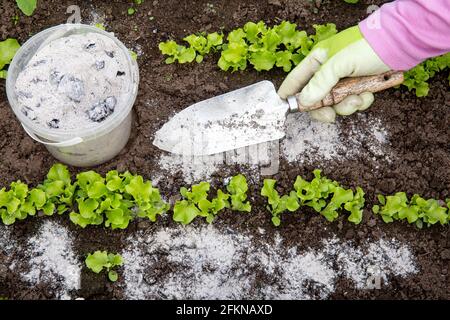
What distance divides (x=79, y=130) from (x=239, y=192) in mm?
703

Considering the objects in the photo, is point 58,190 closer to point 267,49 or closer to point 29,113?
point 29,113

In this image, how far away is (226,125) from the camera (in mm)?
2625

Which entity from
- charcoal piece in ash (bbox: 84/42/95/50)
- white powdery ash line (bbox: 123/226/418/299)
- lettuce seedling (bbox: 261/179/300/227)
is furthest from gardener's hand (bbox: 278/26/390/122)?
charcoal piece in ash (bbox: 84/42/95/50)

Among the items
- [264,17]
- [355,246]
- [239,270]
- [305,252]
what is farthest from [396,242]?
[264,17]

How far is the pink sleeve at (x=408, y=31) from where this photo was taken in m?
2.23

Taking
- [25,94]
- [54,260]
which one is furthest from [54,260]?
[25,94]

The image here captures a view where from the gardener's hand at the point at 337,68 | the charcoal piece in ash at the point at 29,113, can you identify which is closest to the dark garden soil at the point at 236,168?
the gardener's hand at the point at 337,68

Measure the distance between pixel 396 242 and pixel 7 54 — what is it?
6.26ft

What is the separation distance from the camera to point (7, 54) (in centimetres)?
268

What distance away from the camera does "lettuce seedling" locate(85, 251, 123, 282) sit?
2.40 m

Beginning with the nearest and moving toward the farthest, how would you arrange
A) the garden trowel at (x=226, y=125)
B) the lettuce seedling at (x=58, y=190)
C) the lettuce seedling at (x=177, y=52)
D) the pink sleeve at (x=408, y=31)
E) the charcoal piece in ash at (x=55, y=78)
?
the pink sleeve at (x=408, y=31), the charcoal piece in ash at (x=55, y=78), the lettuce seedling at (x=58, y=190), the garden trowel at (x=226, y=125), the lettuce seedling at (x=177, y=52)

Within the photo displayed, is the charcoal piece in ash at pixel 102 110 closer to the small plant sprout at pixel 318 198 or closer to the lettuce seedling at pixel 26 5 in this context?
the lettuce seedling at pixel 26 5

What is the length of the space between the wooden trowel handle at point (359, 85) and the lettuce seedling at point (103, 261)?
99 cm

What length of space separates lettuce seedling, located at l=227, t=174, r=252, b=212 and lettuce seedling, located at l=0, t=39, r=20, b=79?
113 centimetres
